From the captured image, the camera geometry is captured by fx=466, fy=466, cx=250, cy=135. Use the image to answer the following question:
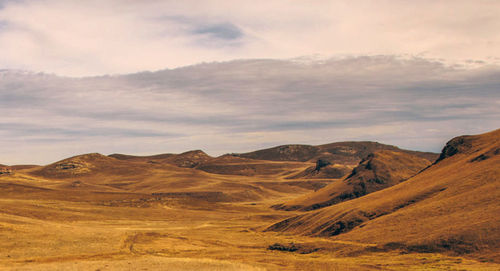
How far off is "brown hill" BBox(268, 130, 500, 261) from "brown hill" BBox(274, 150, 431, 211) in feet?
148

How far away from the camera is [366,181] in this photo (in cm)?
13950

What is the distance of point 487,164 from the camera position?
233 ft

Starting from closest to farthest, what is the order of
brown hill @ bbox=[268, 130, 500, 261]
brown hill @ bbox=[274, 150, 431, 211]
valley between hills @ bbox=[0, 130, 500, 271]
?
1. valley between hills @ bbox=[0, 130, 500, 271]
2. brown hill @ bbox=[268, 130, 500, 261]
3. brown hill @ bbox=[274, 150, 431, 211]

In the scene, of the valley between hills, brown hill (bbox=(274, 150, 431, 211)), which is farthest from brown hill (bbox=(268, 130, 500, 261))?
brown hill (bbox=(274, 150, 431, 211))

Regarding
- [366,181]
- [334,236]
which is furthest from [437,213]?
[366,181]

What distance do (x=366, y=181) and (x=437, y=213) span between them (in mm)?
80373

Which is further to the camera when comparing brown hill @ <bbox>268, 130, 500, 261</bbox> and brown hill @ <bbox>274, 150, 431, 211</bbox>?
brown hill @ <bbox>274, 150, 431, 211</bbox>

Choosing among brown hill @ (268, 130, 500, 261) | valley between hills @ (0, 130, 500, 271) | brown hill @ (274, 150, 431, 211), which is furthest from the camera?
brown hill @ (274, 150, 431, 211)

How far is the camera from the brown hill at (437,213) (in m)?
50.8

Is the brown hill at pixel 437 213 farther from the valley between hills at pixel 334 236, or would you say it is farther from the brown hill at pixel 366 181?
the brown hill at pixel 366 181

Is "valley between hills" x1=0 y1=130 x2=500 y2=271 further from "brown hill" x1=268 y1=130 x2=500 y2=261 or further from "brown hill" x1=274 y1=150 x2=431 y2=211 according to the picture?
"brown hill" x1=274 y1=150 x2=431 y2=211

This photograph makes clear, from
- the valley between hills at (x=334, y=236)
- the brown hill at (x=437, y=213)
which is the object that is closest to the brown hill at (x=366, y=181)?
the valley between hills at (x=334, y=236)

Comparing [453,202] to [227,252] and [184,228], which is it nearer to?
[227,252]

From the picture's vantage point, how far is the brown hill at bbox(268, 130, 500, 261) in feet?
167
